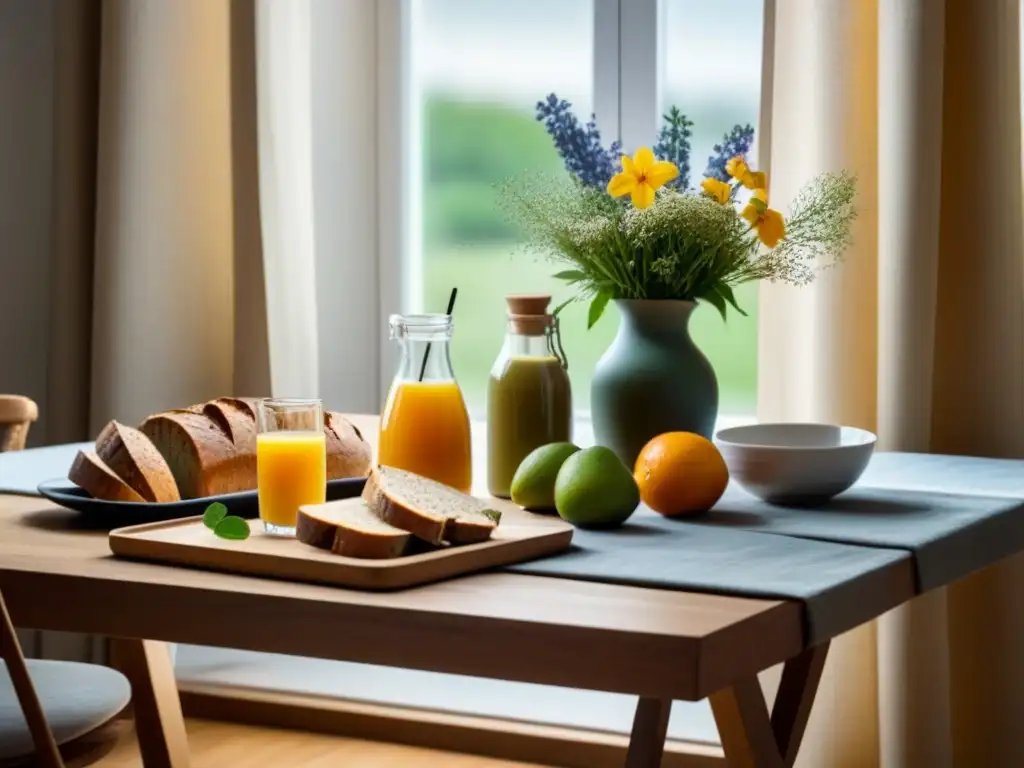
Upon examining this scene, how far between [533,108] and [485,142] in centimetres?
13

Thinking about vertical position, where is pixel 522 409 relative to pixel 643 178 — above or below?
below

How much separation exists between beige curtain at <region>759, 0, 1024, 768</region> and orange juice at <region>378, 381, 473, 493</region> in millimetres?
936

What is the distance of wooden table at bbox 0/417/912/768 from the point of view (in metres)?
1.00

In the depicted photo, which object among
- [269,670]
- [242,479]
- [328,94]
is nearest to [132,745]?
[269,670]

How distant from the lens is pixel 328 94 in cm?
302

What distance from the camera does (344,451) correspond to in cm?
165

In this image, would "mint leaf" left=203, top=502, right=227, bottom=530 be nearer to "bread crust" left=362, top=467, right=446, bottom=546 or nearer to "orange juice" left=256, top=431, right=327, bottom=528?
"orange juice" left=256, top=431, right=327, bottom=528

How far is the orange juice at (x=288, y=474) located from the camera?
52.3 inches

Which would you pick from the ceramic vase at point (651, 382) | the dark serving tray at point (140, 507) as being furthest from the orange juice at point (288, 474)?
the ceramic vase at point (651, 382)

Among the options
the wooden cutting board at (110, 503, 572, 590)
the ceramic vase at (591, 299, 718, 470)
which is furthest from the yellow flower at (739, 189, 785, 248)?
the wooden cutting board at (110, 503, 572, 590)

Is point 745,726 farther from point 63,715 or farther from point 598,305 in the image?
point 63,715

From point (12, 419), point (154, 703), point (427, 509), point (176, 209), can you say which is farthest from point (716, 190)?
point (176, 209)

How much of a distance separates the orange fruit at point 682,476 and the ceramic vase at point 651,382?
7.7 inches

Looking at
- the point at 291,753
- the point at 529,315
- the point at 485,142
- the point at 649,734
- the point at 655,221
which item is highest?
the point at 485,142
